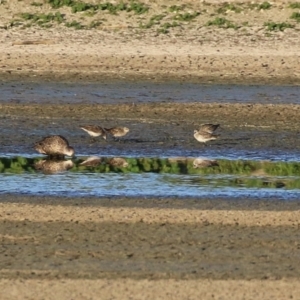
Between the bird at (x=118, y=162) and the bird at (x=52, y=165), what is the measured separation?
398 millimetres

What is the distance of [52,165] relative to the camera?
1236 cm

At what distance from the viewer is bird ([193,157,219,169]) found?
12375 mm

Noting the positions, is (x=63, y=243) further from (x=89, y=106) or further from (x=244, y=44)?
(x=244, y=44)

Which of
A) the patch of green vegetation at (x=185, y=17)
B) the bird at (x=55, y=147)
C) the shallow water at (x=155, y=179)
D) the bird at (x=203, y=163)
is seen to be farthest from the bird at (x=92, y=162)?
the patch of green vegetation at (x=185, y=17)

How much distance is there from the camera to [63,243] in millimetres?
8859

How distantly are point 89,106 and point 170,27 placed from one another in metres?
4.65

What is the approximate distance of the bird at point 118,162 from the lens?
40.5ft

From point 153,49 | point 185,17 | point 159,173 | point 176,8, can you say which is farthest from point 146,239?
point 176,8

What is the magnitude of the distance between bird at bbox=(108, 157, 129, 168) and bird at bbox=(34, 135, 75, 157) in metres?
0.40

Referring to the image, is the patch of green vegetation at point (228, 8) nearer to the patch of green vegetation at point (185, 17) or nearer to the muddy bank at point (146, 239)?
the patch of green vegetation at point (185, 17)

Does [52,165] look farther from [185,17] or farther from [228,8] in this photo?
[228,8]

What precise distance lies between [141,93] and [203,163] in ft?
15.0

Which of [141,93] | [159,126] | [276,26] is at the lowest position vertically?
[276,26]

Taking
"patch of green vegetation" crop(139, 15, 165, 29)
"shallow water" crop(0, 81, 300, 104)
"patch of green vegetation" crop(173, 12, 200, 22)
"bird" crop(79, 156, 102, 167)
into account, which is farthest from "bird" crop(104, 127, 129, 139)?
"patch of green vegetation" crop(173, 12, 200, 22)
